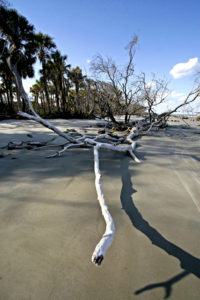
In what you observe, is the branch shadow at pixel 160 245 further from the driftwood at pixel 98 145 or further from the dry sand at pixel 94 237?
the driftwood at pixel 98 145

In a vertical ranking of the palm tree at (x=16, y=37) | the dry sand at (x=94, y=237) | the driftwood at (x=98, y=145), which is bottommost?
the dry sand at (x=94, y=237)

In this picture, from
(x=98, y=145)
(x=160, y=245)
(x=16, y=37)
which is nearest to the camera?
(x=160, y=245)

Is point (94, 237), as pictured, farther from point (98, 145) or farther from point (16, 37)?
point (16, 37)

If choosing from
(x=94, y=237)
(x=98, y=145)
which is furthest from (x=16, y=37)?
(x=94, y=237)

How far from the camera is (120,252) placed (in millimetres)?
993

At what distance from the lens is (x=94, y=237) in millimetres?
1105

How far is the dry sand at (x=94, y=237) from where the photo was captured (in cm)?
79

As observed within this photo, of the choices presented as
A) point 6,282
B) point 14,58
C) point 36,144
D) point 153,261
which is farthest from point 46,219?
point 14,58

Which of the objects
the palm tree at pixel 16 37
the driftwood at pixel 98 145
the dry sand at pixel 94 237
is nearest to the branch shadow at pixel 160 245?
the dry sand at pixel 94 237

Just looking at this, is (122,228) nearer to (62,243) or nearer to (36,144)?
(62,243)

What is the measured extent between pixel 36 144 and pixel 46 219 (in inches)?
112

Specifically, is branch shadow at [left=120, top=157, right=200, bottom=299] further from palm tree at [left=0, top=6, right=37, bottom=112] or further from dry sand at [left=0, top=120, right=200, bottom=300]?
palm tree at [left=0, top=6, right=37, bottom=112]

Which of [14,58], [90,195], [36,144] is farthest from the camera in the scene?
[14,58]

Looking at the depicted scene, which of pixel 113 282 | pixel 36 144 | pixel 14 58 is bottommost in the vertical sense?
pixel 113 282
